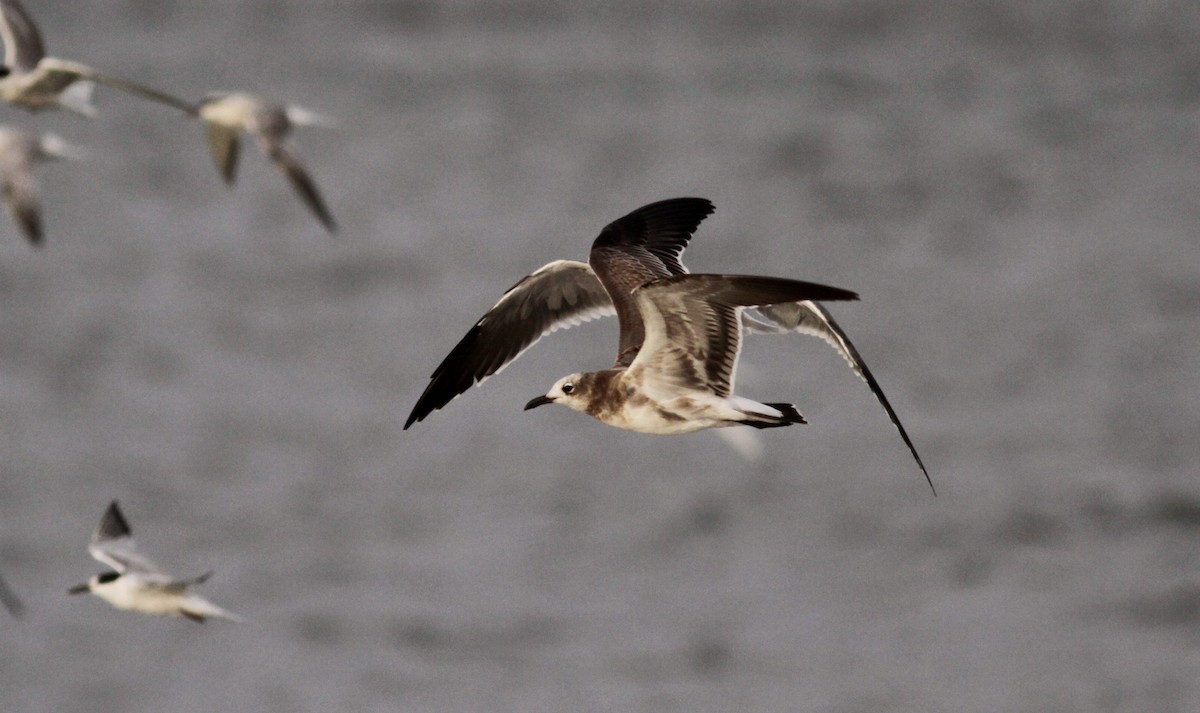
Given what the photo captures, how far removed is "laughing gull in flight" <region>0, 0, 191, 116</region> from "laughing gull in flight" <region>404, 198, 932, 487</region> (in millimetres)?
2191

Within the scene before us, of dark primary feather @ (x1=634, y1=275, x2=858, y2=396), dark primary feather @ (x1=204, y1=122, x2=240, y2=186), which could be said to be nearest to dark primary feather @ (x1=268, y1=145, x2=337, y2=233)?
dark primary feather @ (x1=204, y1=122, x2=240, y2=186)

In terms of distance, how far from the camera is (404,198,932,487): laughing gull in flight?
446 inches

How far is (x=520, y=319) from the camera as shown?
12148 mm

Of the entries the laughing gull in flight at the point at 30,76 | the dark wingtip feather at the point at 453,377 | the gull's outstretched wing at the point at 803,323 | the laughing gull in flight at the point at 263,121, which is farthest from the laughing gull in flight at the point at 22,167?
the gull's outstretched wing at the point at 803,323

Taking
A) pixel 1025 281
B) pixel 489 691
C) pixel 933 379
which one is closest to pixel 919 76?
pixel 1025 281

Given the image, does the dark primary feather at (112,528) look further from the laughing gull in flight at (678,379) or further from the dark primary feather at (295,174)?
the laughing gull in flight at (678,379)

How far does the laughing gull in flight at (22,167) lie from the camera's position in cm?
1143

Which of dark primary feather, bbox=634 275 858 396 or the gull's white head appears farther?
the gull's white head

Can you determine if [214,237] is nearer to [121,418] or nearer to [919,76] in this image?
[121,418]

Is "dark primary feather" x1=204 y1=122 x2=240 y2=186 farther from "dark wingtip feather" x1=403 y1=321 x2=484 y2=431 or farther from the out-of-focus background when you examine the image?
the out-of-focus background

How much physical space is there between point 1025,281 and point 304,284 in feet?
44.0

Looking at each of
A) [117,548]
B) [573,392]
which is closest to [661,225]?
[573,392]

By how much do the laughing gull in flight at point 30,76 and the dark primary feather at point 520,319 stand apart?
214 cm

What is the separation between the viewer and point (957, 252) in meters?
38.5
